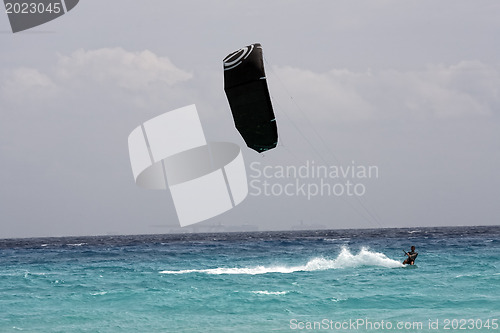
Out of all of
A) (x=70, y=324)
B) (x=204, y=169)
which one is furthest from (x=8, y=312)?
→ (x=204, y=169)

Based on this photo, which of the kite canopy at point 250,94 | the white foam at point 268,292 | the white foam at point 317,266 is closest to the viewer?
the kite canopy at point 250,94

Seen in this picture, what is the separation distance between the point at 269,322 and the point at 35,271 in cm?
1998

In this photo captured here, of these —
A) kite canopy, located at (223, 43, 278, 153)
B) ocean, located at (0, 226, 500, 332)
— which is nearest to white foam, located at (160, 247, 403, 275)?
ocean, located at (0, 226, 500, 332)

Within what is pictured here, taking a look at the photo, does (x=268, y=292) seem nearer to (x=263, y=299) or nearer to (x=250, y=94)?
(x=263, y=299)

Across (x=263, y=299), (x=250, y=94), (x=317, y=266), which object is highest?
(x=250, y=94)

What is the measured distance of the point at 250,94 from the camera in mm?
14938

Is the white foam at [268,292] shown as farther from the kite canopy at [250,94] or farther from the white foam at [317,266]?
the kite canopy at [250,94]

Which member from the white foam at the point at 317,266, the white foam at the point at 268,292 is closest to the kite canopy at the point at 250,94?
the white foam at the point at 268,292

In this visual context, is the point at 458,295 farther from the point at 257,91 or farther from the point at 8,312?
the point at 8,312

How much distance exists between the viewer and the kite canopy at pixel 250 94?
1485 cm

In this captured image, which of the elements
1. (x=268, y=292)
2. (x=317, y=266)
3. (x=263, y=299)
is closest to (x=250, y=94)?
(x=263, y=299)

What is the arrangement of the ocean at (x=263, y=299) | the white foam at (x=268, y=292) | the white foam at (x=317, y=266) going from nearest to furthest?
1. the ocean at (x=263, y=299)
2. the white foam at (x=268, y=292)
3. the white foam at (x=317, y=266)

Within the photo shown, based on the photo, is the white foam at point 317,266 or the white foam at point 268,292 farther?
the white foam at point 317,266

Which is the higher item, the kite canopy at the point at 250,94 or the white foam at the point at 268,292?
the kite canopy at the point at 250,94
